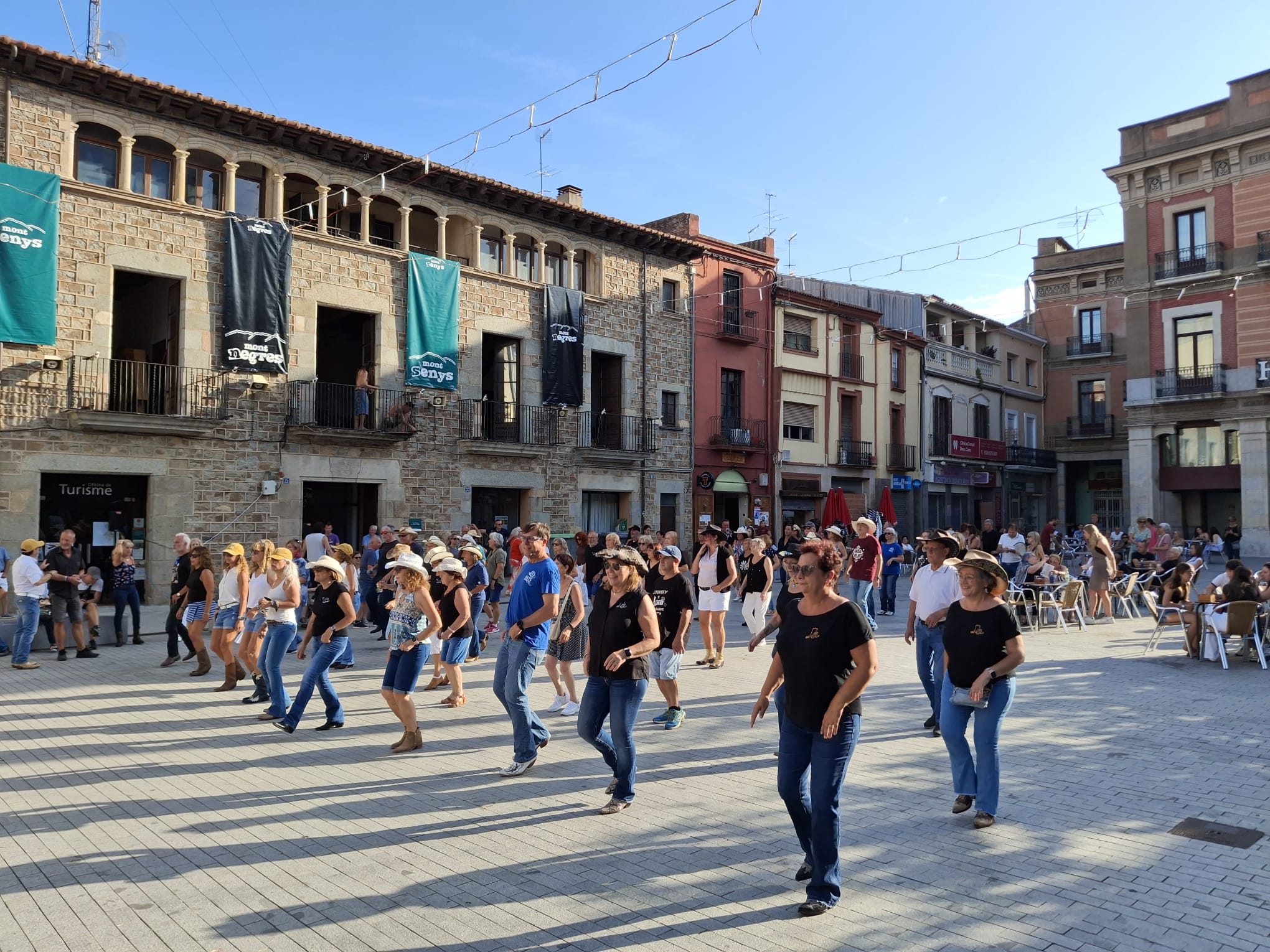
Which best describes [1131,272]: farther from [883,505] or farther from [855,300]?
[883,505]

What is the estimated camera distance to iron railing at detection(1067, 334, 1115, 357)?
42.9m

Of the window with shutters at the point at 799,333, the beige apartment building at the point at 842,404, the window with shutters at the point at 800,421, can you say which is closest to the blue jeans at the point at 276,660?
the beige apartment building at the point at 842,404

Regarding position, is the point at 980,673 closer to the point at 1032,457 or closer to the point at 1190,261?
the point at 1190,261

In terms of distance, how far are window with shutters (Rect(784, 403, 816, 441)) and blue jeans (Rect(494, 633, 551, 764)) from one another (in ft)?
84.9

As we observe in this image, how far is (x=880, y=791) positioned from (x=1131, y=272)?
34814 millimetres

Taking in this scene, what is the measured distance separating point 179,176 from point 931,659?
17.4 metres

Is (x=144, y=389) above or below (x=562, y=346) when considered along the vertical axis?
below

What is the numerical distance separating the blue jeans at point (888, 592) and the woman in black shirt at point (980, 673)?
11.8m

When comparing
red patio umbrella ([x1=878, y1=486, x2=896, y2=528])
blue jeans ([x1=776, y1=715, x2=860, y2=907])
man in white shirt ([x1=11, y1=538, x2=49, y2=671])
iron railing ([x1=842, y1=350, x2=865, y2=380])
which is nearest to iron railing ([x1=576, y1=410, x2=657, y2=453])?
red patio umbrella ([x1=878, y1=486, x2=896, y2=528])

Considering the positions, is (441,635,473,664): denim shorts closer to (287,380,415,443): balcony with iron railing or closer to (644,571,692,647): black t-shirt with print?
(644,571,692,647): black t-shirt with print

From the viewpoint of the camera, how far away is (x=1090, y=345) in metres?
43.6

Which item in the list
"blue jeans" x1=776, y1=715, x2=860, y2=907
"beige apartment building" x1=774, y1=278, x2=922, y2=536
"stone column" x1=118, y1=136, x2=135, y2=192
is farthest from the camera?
"beige apartment building" x1=774, y1=278, x2=922, y2=536

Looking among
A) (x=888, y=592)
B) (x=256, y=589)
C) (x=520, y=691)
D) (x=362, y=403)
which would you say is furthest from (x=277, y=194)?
(x=520, y=691)

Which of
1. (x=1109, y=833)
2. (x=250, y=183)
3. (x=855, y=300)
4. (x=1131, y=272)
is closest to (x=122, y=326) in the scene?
(x=250, y=183)
